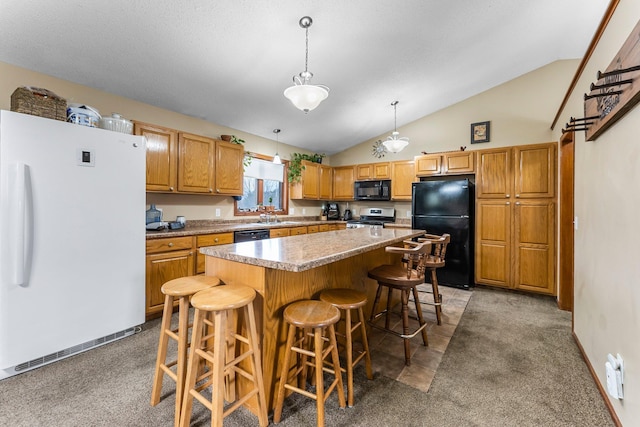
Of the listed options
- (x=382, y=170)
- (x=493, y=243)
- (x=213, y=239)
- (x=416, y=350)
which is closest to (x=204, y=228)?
(x=213, y=239)

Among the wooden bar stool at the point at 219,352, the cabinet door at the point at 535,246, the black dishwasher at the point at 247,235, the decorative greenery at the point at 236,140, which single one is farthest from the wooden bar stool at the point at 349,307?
the cabinet door at the point at 535,246

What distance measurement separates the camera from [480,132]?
4273mm

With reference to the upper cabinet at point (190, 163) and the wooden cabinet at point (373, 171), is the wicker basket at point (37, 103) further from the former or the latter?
the wooden cabinet at point (373, 171)

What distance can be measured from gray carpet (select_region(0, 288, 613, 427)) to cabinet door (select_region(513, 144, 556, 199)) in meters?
2.03

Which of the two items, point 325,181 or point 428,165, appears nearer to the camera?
point 428,165

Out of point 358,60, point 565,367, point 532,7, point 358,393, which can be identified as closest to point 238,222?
point 358,60

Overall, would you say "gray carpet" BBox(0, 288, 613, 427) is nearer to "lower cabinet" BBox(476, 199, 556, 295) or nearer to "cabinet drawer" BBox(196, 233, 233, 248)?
"cabinet drawer" BBox(196, 233, 233, 248)

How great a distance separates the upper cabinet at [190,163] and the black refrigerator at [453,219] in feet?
9.31

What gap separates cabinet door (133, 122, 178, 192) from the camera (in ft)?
9.39

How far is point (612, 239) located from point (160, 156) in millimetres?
3823

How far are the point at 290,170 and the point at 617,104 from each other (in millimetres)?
4169

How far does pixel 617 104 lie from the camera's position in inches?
55.8

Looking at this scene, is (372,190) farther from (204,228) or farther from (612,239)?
(612,239)

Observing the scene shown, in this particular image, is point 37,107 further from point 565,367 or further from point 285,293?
point 565,367
